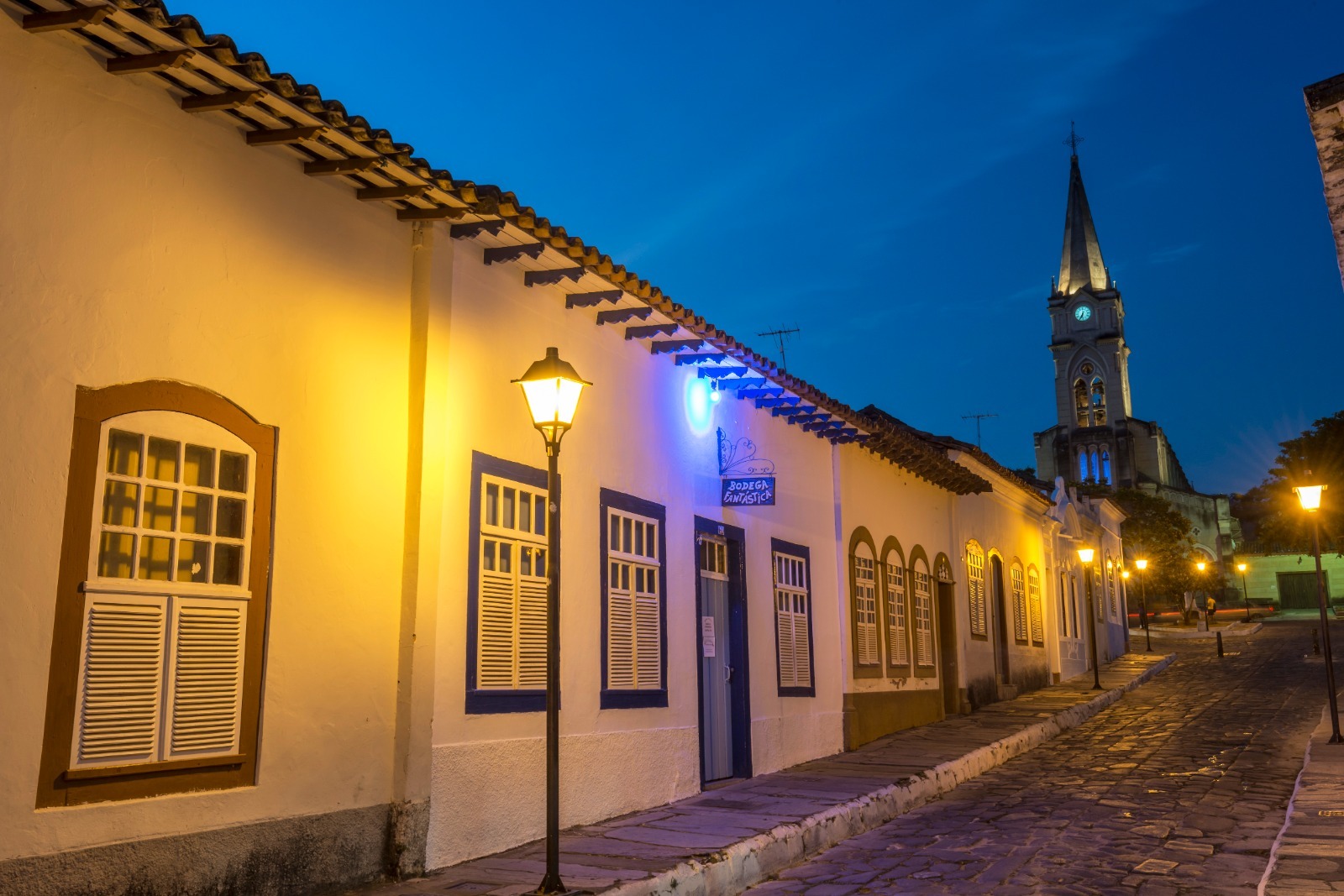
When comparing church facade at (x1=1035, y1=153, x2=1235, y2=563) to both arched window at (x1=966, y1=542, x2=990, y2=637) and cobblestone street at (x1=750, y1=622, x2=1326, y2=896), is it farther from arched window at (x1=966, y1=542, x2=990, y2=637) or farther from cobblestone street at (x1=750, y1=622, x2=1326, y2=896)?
cobblestone street at (x1=750, y1=622, x2=1326, y2=896)

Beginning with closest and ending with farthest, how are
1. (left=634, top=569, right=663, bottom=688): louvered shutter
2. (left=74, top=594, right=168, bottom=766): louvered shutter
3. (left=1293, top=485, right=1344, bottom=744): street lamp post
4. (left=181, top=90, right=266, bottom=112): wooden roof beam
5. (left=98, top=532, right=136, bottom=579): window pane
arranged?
(left=74, top=594, right=168, bottom=766): louvered shutter → (left=98, top=532, right=136, bottom=579): window pane → (left=181, top=90, right=266, bottom=112): wooden roof beam → (left=634, top=569, right=663, bottom=688): louvered shutter → (left=1293, top=485, right=1344, bottom=744): street lamp post

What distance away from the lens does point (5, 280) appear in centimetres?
497

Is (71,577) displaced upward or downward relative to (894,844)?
upward

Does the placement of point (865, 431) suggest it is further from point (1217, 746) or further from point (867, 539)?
point (1217, 746)

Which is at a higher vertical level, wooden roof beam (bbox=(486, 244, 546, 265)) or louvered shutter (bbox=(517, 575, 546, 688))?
wooden roof beam (bbox=(486, 244, 546, 265))

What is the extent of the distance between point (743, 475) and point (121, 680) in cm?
673

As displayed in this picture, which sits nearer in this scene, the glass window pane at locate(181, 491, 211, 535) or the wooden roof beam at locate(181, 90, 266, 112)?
the wooden roof beam at locate(181, 90, 266, 112)

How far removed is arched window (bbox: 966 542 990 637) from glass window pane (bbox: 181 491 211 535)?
1538cm

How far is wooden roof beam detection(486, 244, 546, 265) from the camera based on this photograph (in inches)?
311

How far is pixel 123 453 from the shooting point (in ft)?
18.1

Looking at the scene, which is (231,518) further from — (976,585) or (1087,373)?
(1087,373)

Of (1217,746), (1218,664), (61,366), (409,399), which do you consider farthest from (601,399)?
(1218,664)

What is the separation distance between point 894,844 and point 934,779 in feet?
9.01

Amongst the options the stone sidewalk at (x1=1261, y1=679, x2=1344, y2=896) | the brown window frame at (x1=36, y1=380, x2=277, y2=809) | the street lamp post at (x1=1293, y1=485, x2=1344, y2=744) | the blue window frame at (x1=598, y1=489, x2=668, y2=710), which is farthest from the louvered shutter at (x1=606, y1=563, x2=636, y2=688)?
the street lamp post at (x1=1293, y1=485, x2=1344, y2=744)
